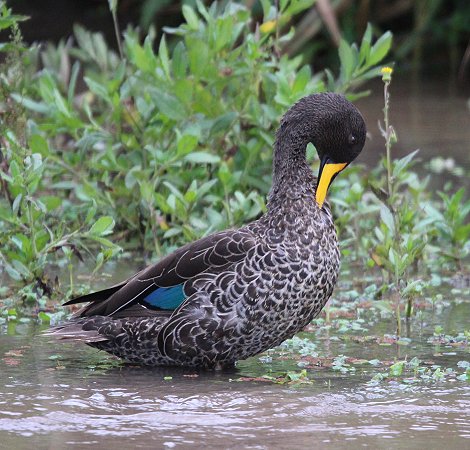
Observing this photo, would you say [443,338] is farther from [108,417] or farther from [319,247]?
[108,417]

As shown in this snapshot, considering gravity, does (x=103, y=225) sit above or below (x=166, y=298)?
above

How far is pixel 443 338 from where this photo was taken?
20.5 ft

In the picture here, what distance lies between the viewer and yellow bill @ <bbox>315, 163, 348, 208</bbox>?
5895mm

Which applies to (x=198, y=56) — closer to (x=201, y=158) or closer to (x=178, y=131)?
(x=178, y=131)

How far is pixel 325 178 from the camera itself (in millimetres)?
5930

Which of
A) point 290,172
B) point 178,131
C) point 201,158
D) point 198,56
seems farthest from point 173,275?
point 198,56

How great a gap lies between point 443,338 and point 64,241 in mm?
2002

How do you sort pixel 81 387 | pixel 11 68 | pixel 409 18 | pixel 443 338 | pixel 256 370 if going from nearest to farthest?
pixel 81 387, pixel 256 370, pixel 443 338, pixel 11 68, pixel 409 18

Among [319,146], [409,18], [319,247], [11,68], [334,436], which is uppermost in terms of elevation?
[409,18]

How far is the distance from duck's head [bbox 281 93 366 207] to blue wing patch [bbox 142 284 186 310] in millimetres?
778

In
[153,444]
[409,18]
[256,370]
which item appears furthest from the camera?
[409,18]

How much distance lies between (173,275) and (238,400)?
0.87 meters

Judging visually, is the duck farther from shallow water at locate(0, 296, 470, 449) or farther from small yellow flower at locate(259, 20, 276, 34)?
small yellow flower at locate(259, 20, 276, 34)

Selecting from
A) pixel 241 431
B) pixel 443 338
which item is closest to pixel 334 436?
pixel 241 431
